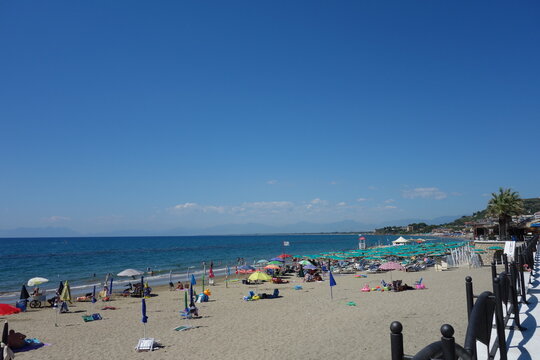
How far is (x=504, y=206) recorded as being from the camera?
126 feet

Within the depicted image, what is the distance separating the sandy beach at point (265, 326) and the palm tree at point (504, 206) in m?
19.7

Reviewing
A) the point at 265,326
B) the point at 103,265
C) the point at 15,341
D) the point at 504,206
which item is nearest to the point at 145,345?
the point at 265,326

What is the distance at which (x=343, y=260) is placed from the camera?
44781 mm

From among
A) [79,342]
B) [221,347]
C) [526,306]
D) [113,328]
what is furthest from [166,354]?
[526,306]

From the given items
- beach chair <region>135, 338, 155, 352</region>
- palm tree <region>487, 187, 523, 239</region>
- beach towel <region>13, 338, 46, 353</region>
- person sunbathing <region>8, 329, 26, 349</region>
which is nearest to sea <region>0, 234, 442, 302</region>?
beach towel <region>13, 338, 46, 353</region>

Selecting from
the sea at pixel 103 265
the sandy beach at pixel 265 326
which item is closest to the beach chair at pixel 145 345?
the sandy beach at pixel 265 326

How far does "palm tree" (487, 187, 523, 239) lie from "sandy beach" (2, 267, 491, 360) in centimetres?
1967

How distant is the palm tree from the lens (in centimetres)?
3862

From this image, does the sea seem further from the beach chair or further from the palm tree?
the palm tree

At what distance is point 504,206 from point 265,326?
34.3 metres

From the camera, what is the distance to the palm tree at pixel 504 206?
3862 cm

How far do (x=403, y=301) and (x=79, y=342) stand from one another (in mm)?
14215

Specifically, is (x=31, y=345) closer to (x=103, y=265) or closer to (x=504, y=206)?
(x=504, y=206)

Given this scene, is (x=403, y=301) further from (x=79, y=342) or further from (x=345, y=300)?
(x=79, y=342)
